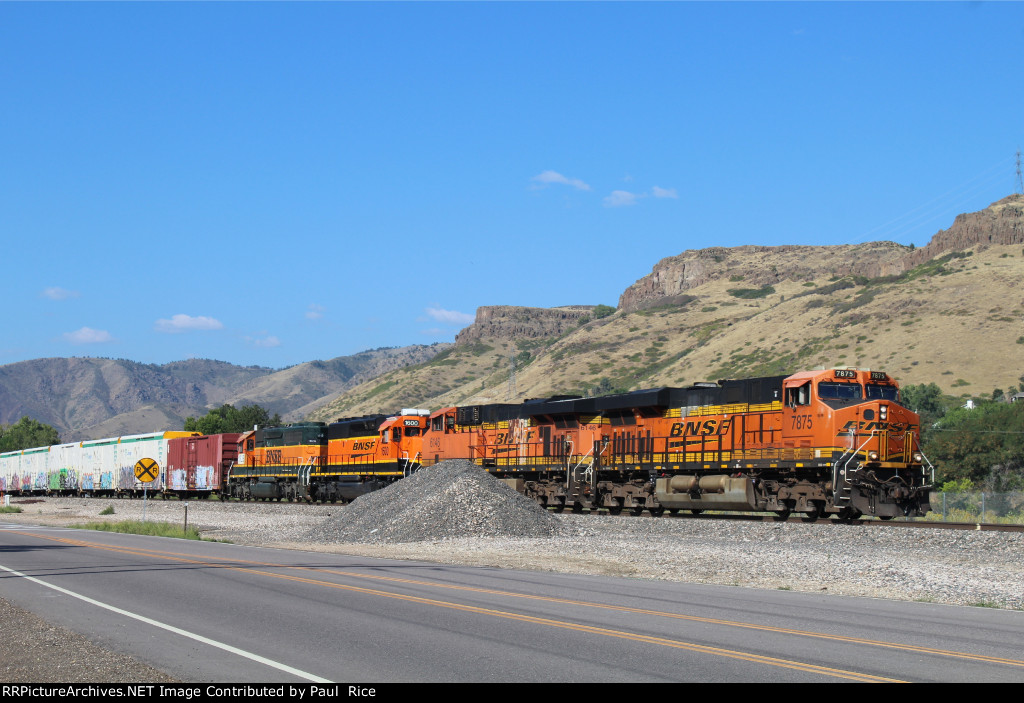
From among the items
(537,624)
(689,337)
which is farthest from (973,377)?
(537,624)

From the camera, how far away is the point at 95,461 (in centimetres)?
7325

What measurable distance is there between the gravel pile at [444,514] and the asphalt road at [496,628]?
32.4 ft

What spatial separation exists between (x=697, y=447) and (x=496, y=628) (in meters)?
21.3

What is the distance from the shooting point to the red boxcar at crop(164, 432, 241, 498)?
203 ft

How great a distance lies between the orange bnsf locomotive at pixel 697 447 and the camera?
92.1 feet

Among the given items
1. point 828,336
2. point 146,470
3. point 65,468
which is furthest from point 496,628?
point 828,336

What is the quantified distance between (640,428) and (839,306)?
9672 centimetres

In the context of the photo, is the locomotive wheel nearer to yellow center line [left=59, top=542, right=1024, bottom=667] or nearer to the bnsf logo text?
the bnsf logo text

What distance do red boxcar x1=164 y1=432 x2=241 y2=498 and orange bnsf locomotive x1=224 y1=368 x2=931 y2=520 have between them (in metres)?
16.3

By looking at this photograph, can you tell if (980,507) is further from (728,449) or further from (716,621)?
(716,621)

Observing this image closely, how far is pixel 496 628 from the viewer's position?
11977mm

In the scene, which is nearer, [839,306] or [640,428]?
[640,428]
